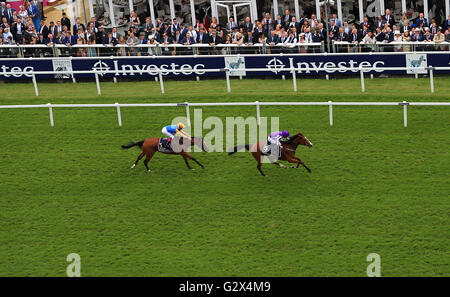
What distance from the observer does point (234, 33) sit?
79.6 feet

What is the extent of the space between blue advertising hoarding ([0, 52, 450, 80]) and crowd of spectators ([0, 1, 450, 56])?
486 mm

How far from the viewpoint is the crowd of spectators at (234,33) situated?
2278cm

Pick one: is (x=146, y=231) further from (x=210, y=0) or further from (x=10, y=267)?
(x=210, y=0)

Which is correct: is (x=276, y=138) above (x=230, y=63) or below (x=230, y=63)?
below

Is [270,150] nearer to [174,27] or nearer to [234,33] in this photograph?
[234,33]

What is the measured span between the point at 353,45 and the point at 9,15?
1288 centimetres

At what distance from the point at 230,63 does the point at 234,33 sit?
2130mm

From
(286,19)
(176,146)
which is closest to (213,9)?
(286,19)

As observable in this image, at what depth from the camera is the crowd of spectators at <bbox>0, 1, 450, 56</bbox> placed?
2278 centimetres

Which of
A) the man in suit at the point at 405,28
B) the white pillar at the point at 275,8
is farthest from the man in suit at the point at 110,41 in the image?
the man in suit at the point at 405,28

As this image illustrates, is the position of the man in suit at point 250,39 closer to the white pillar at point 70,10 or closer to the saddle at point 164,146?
the saddle at point 164,146

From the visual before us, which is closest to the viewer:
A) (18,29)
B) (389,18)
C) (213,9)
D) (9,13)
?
(389,18)

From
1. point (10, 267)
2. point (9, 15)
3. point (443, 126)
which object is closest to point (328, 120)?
point (443, 126)

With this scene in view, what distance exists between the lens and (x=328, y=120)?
58.6ft
